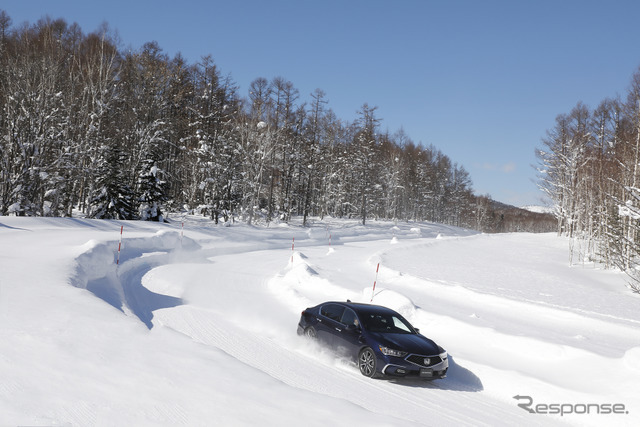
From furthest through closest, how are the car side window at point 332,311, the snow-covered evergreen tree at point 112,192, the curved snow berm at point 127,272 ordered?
the snow-covered evergreen tree at point 112,192 < the curved snow berm at point 127,272 < the car side window at point 332,311

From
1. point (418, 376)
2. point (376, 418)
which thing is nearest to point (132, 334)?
point (376, 418)

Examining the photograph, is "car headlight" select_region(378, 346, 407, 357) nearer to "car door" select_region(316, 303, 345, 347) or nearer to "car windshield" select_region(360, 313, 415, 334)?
"car windshield" select_region(360, 313, 415, 334)

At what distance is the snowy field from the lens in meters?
4.95

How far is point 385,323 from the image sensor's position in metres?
9.61

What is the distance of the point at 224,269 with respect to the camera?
67.7ft

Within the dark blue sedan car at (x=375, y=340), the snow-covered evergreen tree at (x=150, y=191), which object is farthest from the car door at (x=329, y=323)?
the snow-covered evergreen tree at (x=150, y=191)

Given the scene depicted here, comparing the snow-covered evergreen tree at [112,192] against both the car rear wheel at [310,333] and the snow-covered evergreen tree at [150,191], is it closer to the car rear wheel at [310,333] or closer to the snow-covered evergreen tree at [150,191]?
the snow-covered evergreen tree at [150,191]

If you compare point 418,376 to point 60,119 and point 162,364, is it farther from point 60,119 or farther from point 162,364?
point 60,119

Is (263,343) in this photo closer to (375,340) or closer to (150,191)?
(375,340)

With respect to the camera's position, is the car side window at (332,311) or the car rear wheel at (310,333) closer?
the car side window at (332,311)

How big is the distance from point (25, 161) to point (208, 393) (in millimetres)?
24561

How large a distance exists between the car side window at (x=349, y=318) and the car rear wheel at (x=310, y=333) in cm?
92

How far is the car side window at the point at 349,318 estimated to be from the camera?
9.48 meters

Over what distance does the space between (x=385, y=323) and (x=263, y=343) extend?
2.87 m
